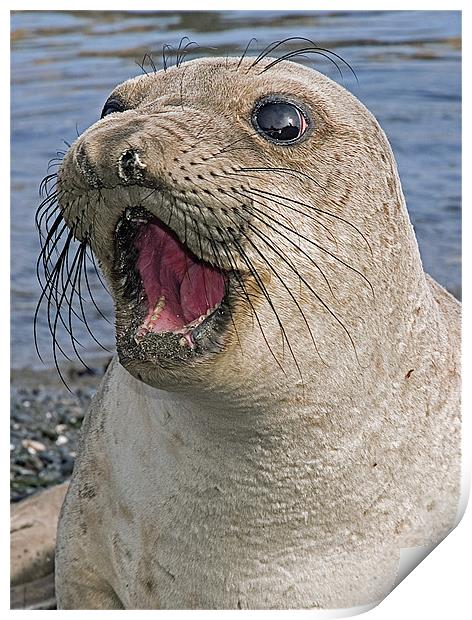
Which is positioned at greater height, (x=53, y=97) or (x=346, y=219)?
(x=53, y=97)

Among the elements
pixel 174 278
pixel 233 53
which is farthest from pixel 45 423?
pixel 174 278

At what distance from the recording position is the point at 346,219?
11.7ft

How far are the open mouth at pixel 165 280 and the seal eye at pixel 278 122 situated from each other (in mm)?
402

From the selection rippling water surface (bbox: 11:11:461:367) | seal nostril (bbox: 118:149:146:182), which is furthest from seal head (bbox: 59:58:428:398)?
rippling water surface (bbox: 11:11:461:367)

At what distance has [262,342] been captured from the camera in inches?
134

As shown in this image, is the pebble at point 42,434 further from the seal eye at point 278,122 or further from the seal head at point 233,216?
the seal eye at point 278,122

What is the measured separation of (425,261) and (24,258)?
2490mm

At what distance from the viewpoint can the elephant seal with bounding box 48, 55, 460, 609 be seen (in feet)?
10.8

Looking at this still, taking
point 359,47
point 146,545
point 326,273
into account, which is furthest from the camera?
point 359,47

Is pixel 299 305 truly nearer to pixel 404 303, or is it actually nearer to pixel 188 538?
pixel 404 303

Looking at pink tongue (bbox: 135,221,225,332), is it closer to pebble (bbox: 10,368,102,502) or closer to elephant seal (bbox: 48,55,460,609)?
elephant seal (bbox: 48,55,460,609)

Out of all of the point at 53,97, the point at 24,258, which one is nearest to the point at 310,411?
the point at 53,97

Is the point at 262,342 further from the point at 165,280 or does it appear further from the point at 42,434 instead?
the point at 42,434

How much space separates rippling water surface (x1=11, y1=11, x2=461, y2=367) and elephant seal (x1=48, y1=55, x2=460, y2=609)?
908mm
